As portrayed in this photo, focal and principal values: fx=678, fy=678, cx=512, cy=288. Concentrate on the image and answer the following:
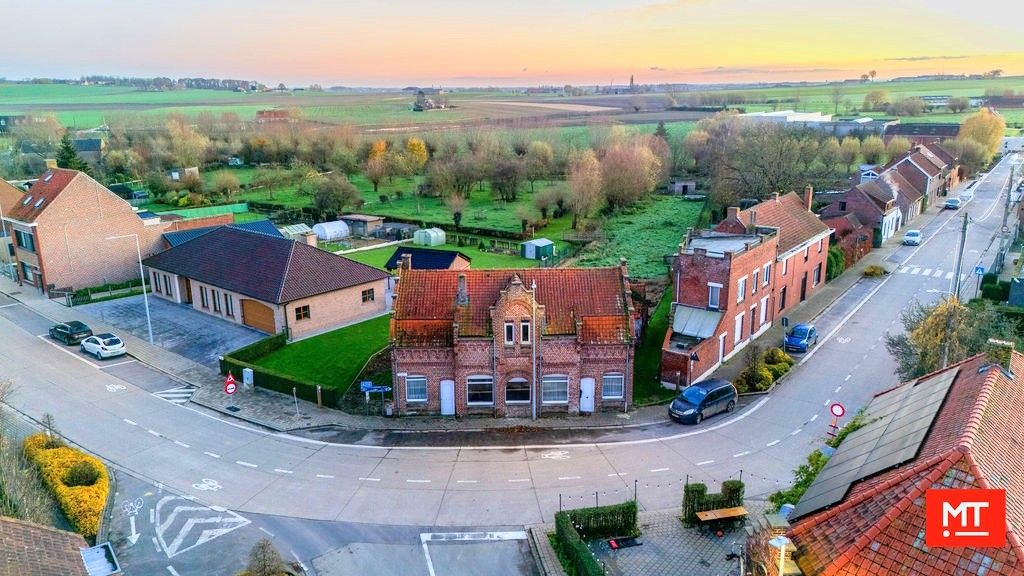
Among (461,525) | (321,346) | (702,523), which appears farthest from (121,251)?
(702,523)

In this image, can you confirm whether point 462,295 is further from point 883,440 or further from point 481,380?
point 883,440

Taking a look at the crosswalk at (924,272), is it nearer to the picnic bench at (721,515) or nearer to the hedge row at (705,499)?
the hedge row at (705,499)

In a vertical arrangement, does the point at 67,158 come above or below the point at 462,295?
above

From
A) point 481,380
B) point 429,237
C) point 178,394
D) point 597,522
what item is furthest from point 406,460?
point 429,237

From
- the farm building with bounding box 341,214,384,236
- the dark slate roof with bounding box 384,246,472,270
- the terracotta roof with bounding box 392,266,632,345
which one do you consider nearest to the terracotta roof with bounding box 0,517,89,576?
the terracotta roof with bounding box 392,266,632,345

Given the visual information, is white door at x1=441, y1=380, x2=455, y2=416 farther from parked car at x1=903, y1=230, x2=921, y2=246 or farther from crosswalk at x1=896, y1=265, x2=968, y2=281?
parked car at x1=903, y1=230, x2=921, y2=246

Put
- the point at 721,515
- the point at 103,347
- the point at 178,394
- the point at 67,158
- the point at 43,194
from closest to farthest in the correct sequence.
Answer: the point at 721,515 < the point at 178,394 < the point at 103,347 < the point at 43,194 < the point at 67,158
